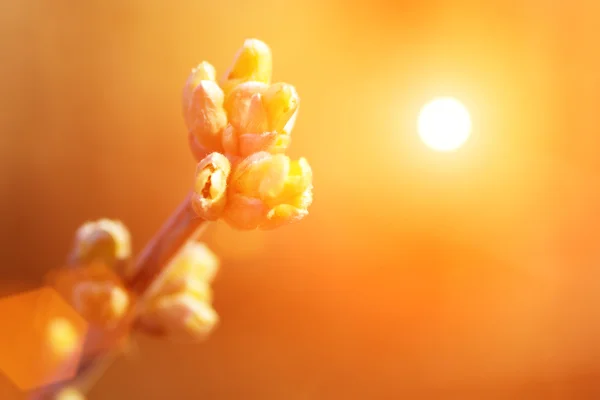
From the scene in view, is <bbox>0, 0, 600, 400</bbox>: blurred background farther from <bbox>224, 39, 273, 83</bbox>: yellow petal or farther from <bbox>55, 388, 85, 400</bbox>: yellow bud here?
<bbox>224, 39, 273, 83</bbox>: yellow petal

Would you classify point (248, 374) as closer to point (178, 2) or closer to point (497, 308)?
point (497, 308)

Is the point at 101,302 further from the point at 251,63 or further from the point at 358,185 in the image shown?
the point at 358,185

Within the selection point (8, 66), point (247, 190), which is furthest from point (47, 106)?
point (247, 190)

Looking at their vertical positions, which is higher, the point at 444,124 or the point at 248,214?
the point at 444,124

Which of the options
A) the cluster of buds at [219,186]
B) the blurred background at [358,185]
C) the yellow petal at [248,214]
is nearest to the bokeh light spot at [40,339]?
the cluster of buds at [219,186]

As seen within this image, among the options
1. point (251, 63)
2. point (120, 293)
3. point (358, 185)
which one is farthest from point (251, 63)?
point (358, 185)

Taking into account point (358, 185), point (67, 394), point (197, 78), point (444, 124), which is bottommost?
point (67, 394)

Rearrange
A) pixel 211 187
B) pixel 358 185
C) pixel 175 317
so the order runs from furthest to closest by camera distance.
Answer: pixel 358 185
pixel 175 317
pixel 211 187
